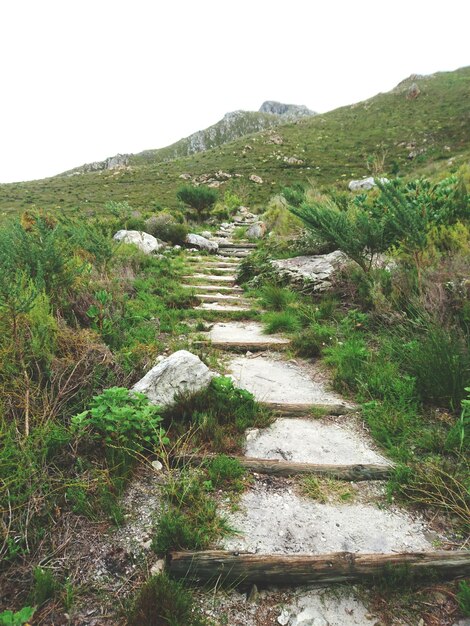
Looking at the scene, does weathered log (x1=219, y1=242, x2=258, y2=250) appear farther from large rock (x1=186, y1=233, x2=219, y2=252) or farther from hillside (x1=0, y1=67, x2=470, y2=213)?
hillside (x1=0, y1=67, x2=470, y2=213)

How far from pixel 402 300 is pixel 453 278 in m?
0.66

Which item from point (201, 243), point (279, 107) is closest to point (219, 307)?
point (201, 243)

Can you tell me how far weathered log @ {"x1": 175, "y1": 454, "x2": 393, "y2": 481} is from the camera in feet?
7.52

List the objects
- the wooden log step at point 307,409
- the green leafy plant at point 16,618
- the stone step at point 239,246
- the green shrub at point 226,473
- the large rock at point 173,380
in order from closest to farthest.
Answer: the green leafy plant at point 16,618 → the green shrub at point 226,473 → the large rock at point 173,380 → the wooden log step at point 307,409 → the stone step at point 239,246

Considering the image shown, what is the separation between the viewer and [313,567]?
64.8 inches

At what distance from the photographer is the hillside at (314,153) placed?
1328 inches

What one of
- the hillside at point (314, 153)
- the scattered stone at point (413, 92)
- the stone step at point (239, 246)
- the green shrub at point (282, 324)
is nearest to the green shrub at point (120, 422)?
the green shrub at point (282, 324)

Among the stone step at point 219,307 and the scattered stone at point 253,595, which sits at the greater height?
the stone step at point 219,307

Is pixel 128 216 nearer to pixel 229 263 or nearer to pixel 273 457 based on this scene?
pixel 229 263

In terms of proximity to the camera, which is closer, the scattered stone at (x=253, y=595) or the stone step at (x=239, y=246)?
the scattered stone at (x=253, y=595)

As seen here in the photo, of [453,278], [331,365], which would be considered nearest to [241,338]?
[331,365]

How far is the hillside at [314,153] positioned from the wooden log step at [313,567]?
27867 millimetres

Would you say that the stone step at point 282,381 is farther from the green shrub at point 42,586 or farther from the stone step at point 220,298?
the stone step at point 220,298

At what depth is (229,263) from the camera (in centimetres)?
934
